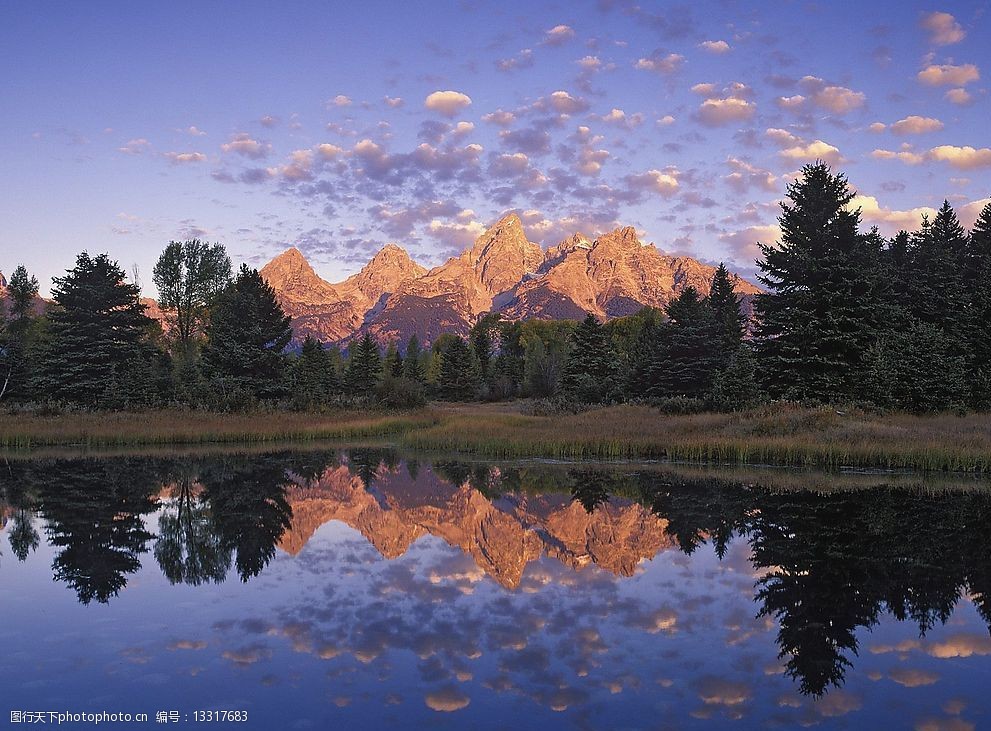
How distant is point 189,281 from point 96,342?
18092mm

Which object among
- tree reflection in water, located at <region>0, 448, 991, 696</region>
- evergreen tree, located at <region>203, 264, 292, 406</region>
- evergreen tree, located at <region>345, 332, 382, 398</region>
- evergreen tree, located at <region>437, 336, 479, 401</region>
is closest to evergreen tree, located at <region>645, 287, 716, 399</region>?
tree reflection in water, located at <region>0, 448, 991, 696</region>

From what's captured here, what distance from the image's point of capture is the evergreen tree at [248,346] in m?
52.2

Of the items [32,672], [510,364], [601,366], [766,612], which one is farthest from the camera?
[510,364]

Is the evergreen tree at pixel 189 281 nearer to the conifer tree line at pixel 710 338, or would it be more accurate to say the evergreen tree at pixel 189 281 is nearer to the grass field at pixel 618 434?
the conifer tree line at pixel 710 338

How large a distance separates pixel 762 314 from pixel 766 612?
3715cm

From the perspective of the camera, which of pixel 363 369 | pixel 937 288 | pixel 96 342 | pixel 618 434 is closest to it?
pixel 618 434

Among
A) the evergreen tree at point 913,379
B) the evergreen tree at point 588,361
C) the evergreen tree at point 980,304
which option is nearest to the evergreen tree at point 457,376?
the evergreen tree at point 588,361

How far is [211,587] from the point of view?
11.4m

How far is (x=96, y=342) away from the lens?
168 ft

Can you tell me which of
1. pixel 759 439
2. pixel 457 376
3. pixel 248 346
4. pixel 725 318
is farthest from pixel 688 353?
pixel 457 376

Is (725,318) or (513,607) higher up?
(725,318)

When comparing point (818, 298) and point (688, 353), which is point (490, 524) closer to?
point (818, 298)

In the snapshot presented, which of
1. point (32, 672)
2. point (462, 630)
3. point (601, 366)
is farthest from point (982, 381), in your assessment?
point (32, 672)

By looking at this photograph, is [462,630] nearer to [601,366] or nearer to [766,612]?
[766,612]
